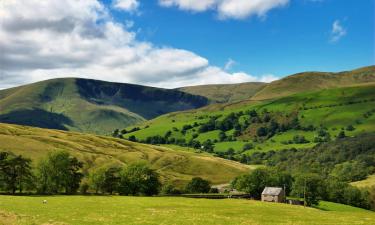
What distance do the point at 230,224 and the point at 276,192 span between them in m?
78.0

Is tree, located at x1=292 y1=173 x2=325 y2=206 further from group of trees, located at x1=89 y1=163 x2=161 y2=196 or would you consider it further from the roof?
group of trees, located at x1=89 y1=163 x2=161 y2=196

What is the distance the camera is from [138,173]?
121m

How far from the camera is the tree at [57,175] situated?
108938 millimetres

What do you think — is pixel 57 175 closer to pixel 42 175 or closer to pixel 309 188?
pixel 42 175

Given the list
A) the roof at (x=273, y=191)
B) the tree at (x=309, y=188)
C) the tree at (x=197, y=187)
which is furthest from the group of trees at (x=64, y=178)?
the tree at (x=309, y=188)

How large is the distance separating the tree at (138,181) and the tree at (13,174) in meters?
26.3

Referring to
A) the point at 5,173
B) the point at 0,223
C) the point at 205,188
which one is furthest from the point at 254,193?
the point at 0,223

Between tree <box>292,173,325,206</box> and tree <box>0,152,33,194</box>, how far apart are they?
8910 centimetres

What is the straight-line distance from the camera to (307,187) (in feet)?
466

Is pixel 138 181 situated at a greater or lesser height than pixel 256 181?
lesser

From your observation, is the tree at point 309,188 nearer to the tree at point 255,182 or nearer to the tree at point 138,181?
the tree at point 255,182

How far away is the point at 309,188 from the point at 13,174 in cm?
9656

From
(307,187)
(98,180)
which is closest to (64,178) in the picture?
(98,180)

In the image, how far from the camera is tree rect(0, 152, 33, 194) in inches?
4001
